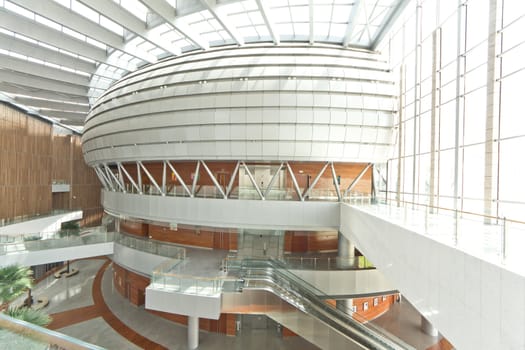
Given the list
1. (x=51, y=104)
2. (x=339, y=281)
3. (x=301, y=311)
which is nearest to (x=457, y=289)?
(x=301, y=311)

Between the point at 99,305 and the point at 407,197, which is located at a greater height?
the point at 407,197

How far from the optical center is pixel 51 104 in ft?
96.9

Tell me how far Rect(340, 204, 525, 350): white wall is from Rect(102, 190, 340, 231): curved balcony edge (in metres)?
6.72

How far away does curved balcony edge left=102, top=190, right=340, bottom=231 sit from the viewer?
53.4ft

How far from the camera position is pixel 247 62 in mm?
17625

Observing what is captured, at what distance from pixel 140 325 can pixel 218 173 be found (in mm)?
11444

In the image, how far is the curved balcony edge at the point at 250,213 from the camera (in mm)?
16266

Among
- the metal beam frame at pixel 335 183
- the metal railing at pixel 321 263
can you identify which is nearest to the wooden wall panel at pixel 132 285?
the metal railing at pixel 321 263

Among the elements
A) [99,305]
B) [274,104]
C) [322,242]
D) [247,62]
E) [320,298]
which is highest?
[247,62]

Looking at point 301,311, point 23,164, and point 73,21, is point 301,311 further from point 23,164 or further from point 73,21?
point 23,164

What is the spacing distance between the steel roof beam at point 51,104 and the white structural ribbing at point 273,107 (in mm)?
17592

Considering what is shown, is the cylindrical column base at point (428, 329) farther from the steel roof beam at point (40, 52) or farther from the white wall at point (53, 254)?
the steel roof beam at point (40, 52)

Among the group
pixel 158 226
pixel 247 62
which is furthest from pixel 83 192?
pixel 247 62

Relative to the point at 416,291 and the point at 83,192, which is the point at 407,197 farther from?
the point at 83,192
